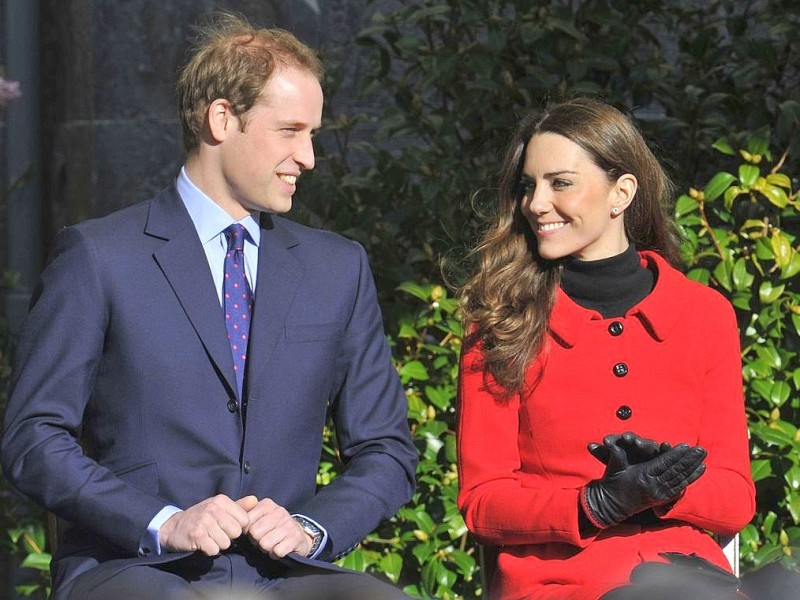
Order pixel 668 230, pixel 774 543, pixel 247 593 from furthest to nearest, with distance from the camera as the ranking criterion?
pixel 774 543 < pixel 668 230 < pixel 247 593

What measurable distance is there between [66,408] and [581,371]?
3.50 feet

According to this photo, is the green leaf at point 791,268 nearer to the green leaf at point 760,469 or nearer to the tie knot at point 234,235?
the green leaf at point 760,469

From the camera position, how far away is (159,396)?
2.90m

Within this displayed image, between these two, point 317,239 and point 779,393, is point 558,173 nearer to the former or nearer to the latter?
point 317,239

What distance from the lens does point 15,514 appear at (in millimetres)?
4703

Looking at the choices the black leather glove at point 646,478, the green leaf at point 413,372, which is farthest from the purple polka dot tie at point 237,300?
the green leaf at point 413,372

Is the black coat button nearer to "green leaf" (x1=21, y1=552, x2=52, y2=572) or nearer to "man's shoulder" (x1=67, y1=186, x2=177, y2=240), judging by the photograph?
"man's shoulder" (x1=67, y1=186, x2=177, y2=240)

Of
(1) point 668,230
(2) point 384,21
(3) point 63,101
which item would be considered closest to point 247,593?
(1) point 668,230

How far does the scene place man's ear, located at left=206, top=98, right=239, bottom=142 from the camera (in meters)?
3.00

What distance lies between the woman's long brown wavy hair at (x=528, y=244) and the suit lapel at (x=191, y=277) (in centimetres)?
61

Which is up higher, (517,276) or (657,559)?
(517,276)

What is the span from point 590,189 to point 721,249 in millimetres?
895

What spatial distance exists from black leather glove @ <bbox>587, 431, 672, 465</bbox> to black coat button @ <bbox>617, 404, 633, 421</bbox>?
25 cm

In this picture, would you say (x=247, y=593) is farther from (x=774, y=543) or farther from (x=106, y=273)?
(x=774, y=543)
